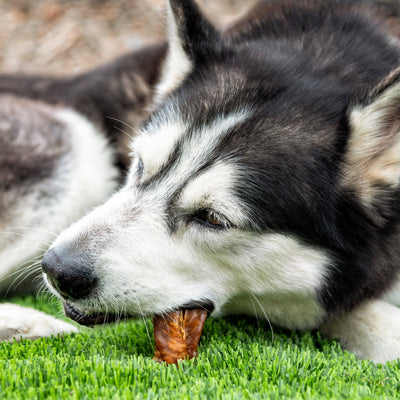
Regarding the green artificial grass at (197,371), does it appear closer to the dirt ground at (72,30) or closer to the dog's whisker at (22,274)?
the dog's whisker at (22,274)

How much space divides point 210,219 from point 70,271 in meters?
0.64

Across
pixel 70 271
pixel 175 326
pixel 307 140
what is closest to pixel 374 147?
pixel 307 140

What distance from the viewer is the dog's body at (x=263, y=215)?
2512mm

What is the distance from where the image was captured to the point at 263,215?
2.55 meters

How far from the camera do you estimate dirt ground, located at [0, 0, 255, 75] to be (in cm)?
705

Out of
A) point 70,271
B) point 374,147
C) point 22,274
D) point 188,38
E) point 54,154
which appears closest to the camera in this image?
point 70,271

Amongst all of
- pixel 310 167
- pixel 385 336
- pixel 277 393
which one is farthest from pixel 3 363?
pixel 385 336

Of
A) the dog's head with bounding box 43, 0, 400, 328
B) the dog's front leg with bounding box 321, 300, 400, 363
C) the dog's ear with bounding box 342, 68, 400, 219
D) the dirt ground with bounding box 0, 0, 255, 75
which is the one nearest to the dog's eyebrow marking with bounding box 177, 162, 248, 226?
the dog's head with bounding box 43, 0, 400, 328

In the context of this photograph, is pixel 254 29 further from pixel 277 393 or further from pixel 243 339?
pixel 277 393

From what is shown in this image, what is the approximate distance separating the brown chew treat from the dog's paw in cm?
53

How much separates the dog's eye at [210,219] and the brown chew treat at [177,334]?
0.38m

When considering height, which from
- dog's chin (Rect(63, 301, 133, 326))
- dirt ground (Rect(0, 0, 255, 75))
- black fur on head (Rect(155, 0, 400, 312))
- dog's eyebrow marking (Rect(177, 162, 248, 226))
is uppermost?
black fur on head (Rect(155, 0, 400, 312))

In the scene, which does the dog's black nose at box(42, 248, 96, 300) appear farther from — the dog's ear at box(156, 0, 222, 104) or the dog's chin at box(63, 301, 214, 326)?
the dog's ear at box(156, 0, 222, 104)

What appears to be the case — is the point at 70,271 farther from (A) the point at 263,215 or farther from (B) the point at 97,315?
(A) the point at 263,215
